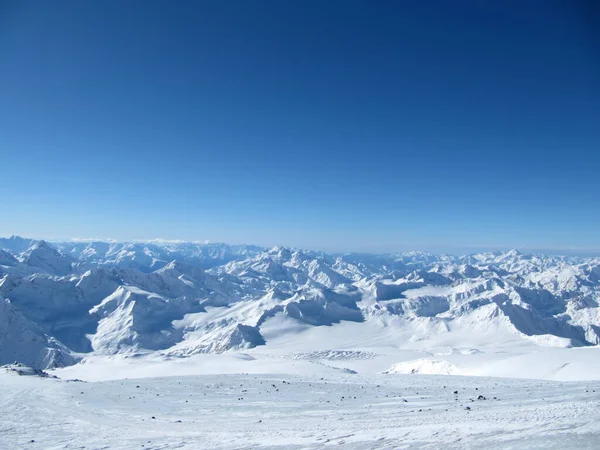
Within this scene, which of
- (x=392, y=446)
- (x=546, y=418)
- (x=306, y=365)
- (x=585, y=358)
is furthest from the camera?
(x=306, y=365)

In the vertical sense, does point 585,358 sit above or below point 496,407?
below

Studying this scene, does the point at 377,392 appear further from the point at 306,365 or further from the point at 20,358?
the point at 20,358

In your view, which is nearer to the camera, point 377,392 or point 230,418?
point 230,418

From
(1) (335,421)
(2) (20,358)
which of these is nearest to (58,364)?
(2) (20,358)

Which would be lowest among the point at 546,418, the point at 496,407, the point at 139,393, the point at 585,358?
the point at 585,358

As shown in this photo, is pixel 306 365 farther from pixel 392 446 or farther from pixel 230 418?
pixel 392 446

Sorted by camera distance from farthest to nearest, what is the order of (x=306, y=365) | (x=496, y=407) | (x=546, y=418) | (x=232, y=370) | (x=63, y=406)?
(x=232, y=370)
(x=306, y=365)
(x=63, y=406)
(x=496, y=407)
(x=546, y=418)
